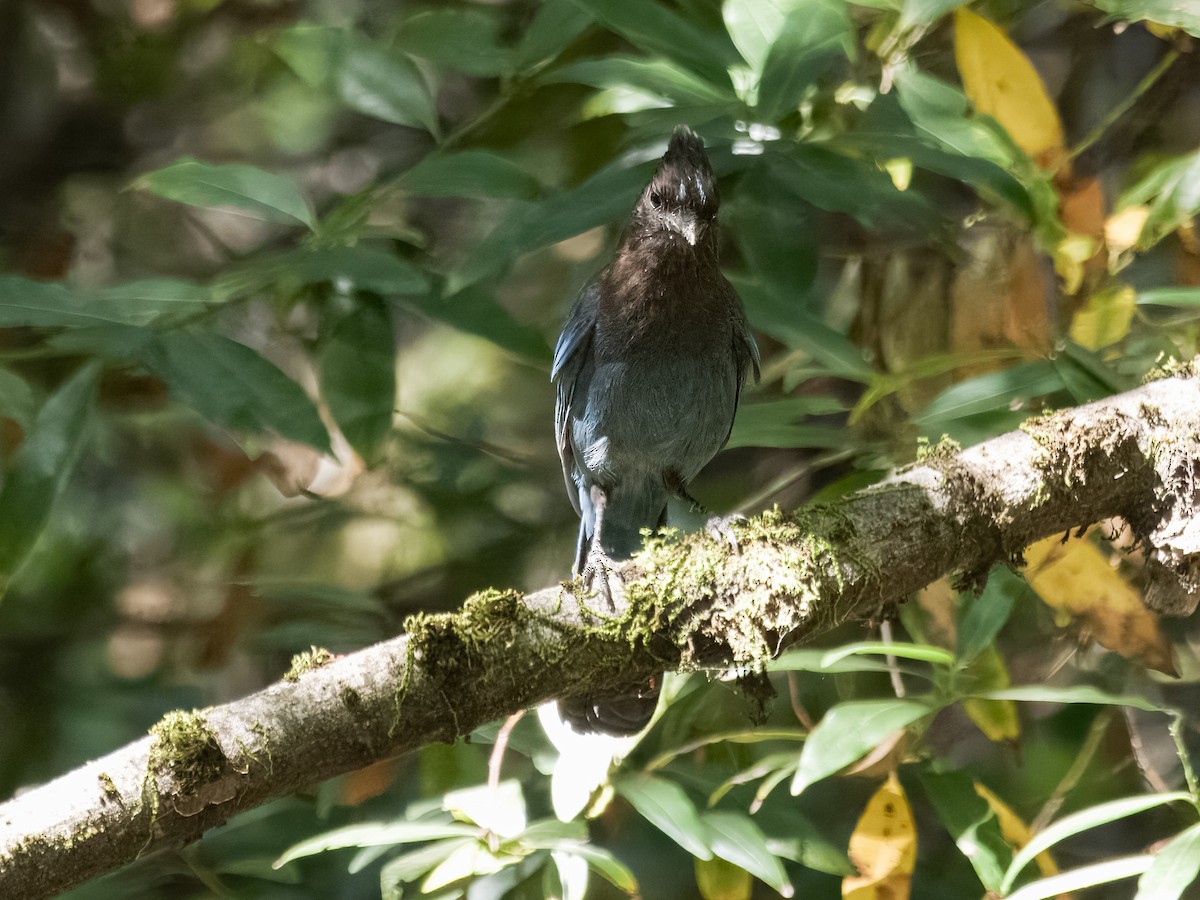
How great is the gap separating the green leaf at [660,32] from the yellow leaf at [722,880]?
1.86 metres

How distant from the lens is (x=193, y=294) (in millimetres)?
2449

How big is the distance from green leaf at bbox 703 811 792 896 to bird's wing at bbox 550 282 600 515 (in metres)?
1.05

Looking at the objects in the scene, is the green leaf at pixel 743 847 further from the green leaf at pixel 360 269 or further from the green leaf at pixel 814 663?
the green leaf at pixel 360 269

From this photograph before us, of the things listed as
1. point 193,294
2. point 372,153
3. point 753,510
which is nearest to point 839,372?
point 753,510

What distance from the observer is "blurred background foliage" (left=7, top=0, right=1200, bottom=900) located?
7.91 ft

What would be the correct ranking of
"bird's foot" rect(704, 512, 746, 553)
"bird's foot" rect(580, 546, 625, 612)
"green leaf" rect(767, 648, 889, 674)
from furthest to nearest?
"green leaf" rect(767, 648, 889, 674) < "bird's foot" rect(704, 512, 746, 553) < "bird's foot" rect(580, 546, 625, 612)

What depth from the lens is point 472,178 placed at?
2561 mm

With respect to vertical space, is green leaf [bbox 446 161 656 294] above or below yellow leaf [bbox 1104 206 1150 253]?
above

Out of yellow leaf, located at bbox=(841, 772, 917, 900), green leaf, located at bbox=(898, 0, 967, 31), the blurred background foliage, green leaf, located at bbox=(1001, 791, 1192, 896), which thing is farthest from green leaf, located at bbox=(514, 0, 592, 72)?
green leaf, located at bbox=(1001, 791, 1192, 896)

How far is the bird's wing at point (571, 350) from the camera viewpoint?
2.71m

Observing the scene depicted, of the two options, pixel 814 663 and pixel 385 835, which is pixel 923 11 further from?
pixel 385 835

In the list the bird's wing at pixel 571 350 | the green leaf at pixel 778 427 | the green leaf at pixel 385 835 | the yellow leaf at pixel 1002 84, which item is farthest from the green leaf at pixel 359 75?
the green leaf at pixel 385 835

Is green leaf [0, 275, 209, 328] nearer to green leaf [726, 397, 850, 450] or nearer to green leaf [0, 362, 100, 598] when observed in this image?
green leaf [0, 362, 100, 598]

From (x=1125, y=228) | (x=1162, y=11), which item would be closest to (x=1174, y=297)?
(x=1125, y=228)
